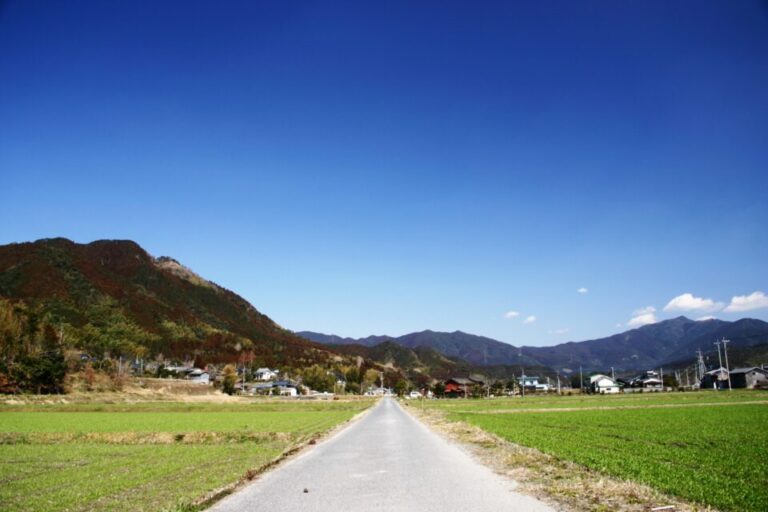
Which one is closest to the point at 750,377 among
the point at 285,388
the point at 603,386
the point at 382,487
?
the point at 603,386

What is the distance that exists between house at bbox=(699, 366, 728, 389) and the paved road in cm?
13970

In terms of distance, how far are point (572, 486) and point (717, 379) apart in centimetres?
15085

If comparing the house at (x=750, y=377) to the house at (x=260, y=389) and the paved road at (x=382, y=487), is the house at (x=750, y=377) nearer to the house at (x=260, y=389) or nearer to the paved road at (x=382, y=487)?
the house at (x=260, y=389)

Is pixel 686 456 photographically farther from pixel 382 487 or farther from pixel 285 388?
pixel 285 388

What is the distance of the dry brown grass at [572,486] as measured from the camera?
34.6ft

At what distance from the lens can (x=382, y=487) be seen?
12961mm

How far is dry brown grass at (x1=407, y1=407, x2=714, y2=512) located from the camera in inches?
415

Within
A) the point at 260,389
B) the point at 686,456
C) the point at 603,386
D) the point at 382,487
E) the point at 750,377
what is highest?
the point at 382,487

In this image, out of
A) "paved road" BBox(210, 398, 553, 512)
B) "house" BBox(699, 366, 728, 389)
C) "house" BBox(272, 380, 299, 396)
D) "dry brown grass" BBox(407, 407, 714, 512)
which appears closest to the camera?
"dry brown grass" BBox(407, 407, 714, 512)

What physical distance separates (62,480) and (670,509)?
16.9m

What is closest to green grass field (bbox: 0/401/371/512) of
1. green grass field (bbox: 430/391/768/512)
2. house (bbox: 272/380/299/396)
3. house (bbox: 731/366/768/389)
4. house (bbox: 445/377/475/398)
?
green grass field (bbox: 430/391/768/512)

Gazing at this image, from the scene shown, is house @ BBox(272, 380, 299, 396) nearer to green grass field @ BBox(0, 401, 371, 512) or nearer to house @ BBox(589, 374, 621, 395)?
house @ BBox(589, 374, 621, 395)

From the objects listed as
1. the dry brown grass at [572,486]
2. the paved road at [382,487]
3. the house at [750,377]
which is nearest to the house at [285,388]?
the house at [750,377]

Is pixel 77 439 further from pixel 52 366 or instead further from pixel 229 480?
pixel 52 366
